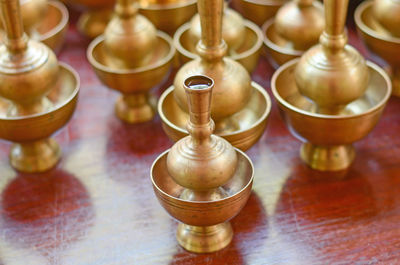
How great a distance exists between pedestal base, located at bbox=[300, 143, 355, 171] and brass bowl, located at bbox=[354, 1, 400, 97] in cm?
24

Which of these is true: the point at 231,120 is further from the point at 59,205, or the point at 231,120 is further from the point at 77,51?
the point at 77,51

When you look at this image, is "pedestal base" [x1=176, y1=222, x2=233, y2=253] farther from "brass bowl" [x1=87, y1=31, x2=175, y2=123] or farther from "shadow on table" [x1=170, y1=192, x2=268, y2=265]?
"brass bowl" [x1=87, y1=31, x2=175, y2=123]

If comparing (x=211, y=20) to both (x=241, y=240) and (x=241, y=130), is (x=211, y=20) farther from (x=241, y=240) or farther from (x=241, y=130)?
(x=241, y=240)

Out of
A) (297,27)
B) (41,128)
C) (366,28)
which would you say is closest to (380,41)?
(366,28)

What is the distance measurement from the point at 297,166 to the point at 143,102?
343 mm

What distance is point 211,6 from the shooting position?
1012 mm

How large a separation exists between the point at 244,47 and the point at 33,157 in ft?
1.69

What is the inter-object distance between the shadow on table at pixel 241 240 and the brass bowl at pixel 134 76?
313 mm

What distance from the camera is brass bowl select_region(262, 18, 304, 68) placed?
1328 millimetres

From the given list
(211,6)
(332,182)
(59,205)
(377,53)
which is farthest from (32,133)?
(377,53)

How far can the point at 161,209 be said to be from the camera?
112 cm

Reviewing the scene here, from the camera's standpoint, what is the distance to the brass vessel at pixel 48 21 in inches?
55.6

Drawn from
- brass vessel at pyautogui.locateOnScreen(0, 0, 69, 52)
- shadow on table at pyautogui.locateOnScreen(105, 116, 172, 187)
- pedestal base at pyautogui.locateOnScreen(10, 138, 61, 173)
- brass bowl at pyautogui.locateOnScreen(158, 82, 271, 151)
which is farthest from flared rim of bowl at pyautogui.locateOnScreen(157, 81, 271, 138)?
brass vessel at pyautogui.locateOnScreen(0, 0, 69, 52)

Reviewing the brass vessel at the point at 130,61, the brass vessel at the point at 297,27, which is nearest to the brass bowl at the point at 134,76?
the brass vessel at the point at 130,61
